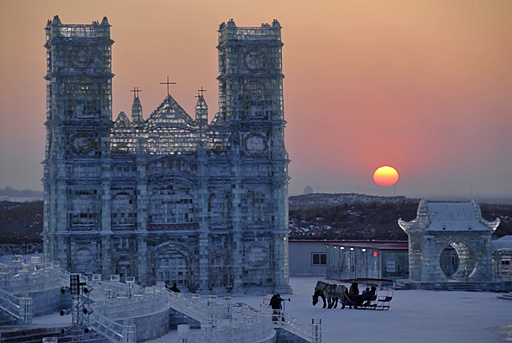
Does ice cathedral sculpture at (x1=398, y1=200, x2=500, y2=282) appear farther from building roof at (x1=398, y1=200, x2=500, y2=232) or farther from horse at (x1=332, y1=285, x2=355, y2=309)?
horse at (x1=332, y1=285, x2=355, y2=309)

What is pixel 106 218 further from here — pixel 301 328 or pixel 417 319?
pixel 301 328

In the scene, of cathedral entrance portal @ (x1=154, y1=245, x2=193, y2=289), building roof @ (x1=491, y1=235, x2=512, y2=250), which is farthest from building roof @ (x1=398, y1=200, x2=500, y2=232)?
cathedral entrance portal @ (x1=154, y1=245, x2=193, y2=289)

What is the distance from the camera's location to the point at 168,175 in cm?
7931

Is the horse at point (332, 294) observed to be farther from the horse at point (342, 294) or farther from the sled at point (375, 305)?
the sled at point (375, 305)

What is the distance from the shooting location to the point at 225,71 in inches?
3248

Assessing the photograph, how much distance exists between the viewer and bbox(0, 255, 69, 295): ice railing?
1996 inches

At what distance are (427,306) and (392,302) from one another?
3071 millimetres

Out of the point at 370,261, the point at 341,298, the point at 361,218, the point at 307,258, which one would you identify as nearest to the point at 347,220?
the point at 361,218

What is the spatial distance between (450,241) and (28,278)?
38801 millimetres

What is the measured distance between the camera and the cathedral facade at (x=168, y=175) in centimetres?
7862

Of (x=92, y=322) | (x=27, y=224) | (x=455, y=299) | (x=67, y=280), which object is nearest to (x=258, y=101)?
(x=455, y=299)

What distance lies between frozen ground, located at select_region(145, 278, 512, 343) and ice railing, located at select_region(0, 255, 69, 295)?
659 cm

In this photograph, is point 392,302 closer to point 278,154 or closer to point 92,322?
point 278,154

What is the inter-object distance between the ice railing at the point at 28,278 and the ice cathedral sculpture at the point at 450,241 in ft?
105
